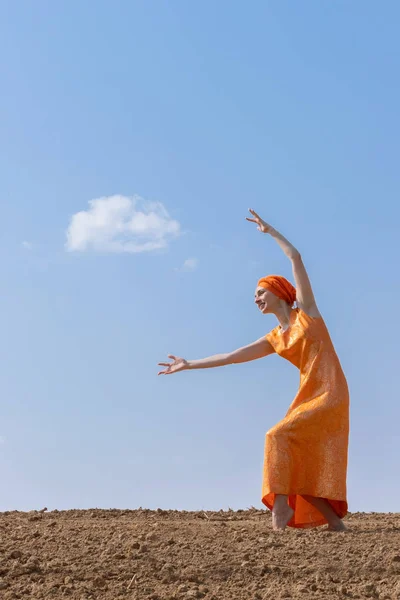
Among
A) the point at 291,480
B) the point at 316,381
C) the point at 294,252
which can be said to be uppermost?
the point at 294,252

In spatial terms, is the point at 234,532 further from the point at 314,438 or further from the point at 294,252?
the point at 294,252

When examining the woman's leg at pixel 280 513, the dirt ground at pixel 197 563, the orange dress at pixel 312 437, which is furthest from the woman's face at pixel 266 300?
the dirt ground at pixel 197 563

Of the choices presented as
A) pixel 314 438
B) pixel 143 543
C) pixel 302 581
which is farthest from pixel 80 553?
pixel 314 438

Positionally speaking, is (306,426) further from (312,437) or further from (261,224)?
(261,224)

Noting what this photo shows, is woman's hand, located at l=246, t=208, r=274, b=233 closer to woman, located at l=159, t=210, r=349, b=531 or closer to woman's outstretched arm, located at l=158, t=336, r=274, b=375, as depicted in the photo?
woman, located at l=159, t=210, r=349, b=531

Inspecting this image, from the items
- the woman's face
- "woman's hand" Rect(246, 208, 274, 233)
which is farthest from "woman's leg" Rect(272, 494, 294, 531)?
"woman's hand" Rect(246, 208, 274, 233)

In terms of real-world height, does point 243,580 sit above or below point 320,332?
below

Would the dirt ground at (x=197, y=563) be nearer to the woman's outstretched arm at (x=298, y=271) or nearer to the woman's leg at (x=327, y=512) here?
the woman's leg at (x=327, y=512)

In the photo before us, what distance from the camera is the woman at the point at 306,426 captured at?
776 cm

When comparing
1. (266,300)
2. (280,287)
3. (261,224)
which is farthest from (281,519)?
(261,224)

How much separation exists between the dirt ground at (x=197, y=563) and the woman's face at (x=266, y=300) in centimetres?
214

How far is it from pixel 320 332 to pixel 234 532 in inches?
80.8

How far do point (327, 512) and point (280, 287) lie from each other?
7.29 feet

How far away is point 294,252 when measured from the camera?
803cm
